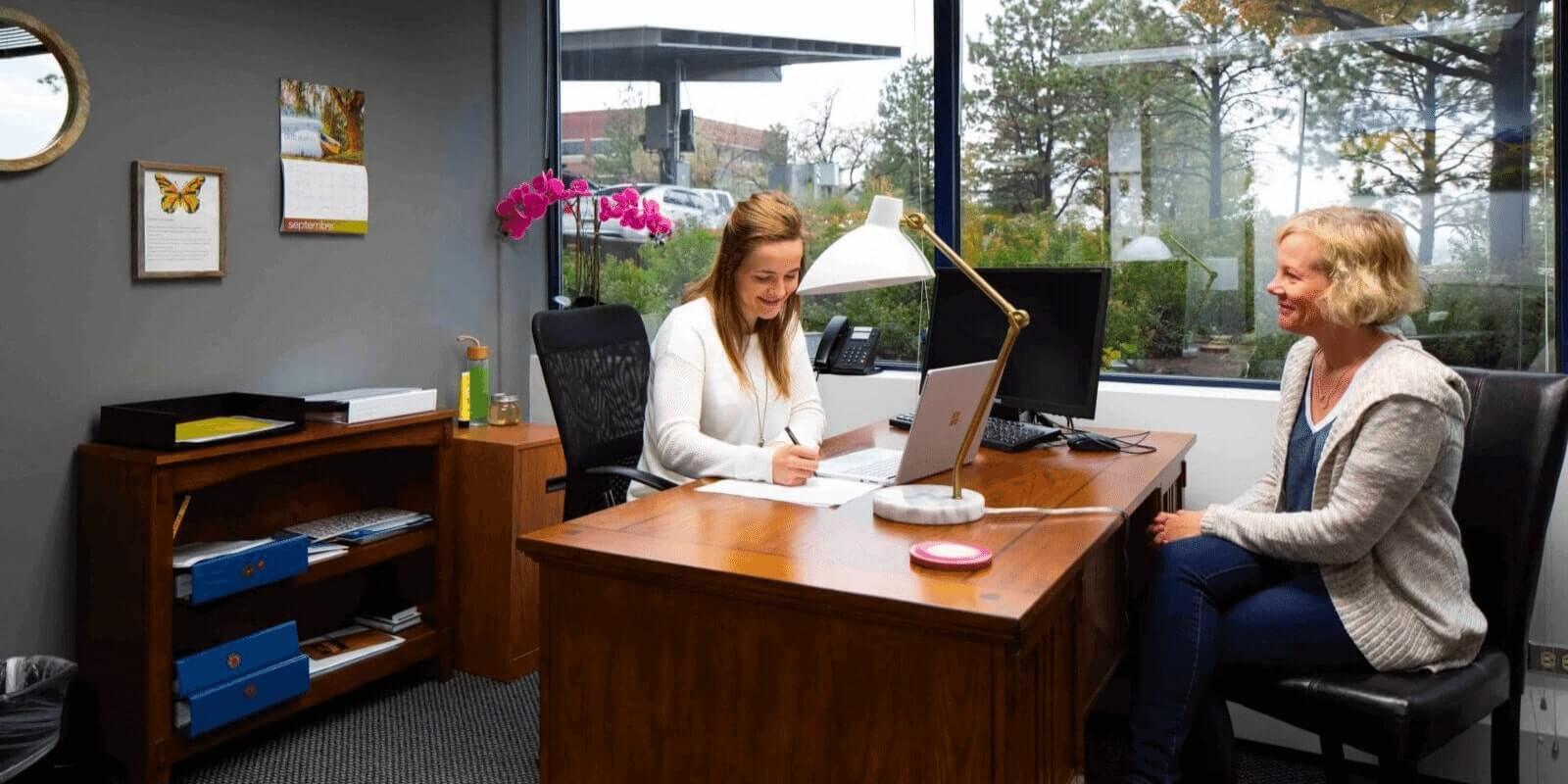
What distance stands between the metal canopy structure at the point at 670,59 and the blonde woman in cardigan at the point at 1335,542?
2035 millimetres

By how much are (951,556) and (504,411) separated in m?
2.27

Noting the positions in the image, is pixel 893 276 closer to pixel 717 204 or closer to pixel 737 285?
pixel 737 285

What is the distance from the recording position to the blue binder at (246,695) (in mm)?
2648

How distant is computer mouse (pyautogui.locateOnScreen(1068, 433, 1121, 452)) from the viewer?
8.79 ft

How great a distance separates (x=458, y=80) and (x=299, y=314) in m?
0.99

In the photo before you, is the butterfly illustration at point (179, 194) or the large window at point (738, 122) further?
the large window at point (738, 122)

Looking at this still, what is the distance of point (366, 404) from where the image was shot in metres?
3.02

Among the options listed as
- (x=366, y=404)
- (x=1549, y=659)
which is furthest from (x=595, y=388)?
(x=1549, y=659)

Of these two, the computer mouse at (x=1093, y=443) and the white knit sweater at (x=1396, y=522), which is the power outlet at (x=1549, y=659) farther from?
the computer mouse at (x=1093, y=443)

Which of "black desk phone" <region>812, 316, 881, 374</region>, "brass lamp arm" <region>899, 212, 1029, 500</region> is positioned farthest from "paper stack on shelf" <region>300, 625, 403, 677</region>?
"brass lamp arm" <region>899, 212, 1029, 500</region>

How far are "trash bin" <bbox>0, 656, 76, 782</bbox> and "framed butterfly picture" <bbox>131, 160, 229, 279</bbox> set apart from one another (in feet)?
3.13

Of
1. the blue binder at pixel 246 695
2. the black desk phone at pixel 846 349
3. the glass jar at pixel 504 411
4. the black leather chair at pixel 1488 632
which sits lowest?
the blue binder at pixel 246 695

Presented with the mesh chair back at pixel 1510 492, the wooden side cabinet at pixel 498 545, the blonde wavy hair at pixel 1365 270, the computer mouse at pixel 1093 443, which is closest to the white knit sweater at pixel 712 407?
the computer mouse at pixel 1093 443

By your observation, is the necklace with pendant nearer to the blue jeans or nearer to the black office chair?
the black office chair
